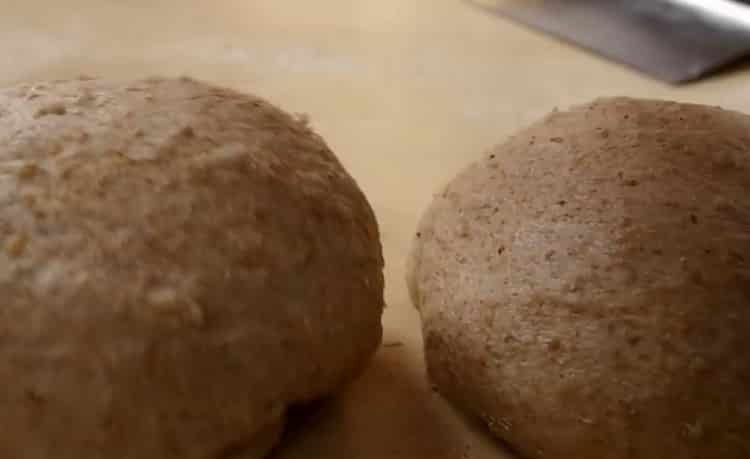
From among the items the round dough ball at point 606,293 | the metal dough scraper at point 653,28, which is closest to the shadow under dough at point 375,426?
the round dough ball at point 606,293

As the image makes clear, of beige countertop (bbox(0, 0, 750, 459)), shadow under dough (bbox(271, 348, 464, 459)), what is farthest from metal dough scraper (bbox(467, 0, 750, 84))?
shadow under dough (bbox(271, 348, 464, 459))

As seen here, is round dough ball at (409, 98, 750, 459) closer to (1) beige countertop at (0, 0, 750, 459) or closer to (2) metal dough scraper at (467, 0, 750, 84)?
(1) beige countertop at (0, 0, 750, 459)

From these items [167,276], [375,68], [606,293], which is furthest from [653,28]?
[167,276]

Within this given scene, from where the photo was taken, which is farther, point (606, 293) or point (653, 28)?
point (653, 28)

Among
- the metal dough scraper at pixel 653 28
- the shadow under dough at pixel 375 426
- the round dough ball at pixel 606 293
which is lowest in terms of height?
the shadow under dough at pixel 375 426

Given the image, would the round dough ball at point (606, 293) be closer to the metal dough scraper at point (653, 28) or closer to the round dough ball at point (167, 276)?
the round dough ball at point (167, 276)

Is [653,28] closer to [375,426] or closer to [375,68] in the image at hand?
[375,68]
